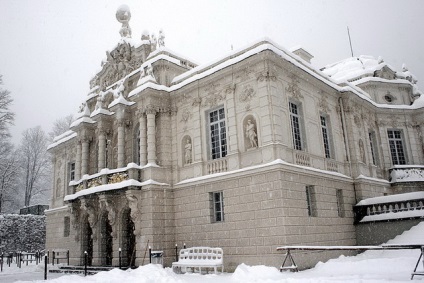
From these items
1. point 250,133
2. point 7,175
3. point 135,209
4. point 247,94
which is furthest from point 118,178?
point 7,175

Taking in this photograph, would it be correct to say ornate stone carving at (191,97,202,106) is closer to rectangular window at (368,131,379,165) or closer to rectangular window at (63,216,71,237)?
rectangular window at (368,131,379,165)

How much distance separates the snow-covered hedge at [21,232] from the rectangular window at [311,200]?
2901 cm

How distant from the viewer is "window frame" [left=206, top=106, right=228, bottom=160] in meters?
18.7

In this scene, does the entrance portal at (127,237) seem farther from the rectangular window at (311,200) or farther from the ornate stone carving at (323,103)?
the ornate stone carving at (323,103)

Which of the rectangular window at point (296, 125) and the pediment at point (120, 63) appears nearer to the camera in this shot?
the rectangular window at point (296, 125)

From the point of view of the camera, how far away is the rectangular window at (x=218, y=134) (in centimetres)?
1874

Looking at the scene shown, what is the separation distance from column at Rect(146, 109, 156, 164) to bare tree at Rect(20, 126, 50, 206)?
115 feet

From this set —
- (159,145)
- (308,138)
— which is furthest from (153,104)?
(308,138)

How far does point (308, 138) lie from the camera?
18.7 m

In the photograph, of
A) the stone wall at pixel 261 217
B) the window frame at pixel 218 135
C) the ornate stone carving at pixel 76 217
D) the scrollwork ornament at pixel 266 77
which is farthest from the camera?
the ornate stone carving at pixel 76 217

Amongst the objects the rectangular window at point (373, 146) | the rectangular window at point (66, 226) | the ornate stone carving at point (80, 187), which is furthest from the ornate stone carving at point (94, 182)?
the rectangular window at point (373, 146)

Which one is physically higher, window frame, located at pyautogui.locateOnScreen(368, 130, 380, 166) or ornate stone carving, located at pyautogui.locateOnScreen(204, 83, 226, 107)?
ornate stone carving, located at pyautogui.locateOnScreen(204, 83, 226, 107)

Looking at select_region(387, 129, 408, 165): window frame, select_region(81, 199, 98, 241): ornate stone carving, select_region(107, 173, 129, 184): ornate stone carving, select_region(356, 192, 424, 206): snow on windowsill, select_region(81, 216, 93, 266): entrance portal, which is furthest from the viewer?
select_region(387, 129, 408, 165): window frame

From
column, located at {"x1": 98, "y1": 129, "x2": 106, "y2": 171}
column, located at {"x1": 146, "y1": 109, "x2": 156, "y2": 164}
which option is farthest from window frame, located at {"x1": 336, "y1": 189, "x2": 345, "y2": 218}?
column, located at {"x1": 98, "y1": 129, "x2": 106, "y2": 171}
